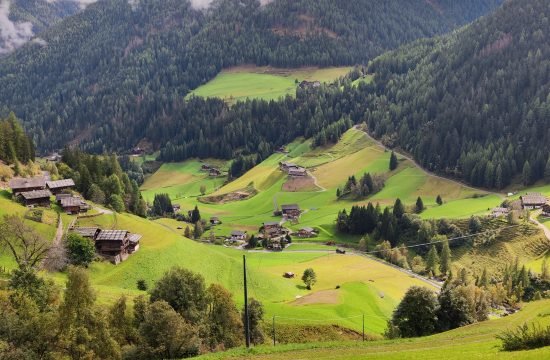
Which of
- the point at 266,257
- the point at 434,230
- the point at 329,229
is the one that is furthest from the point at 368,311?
the point at 329,229

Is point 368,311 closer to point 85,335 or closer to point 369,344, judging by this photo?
point 369,344

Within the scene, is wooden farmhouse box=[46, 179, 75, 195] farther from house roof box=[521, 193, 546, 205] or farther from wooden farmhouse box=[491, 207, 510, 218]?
house roof box=[521, 193, 546, 205]

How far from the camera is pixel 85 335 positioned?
51656 mm

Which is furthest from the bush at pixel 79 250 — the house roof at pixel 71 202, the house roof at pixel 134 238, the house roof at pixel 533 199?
the house roof at pixel 533 199

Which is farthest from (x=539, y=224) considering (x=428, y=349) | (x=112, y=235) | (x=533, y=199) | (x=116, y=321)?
(x=116, y=321)

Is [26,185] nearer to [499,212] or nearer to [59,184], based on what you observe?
[59,184]

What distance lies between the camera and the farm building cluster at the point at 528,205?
17225cm

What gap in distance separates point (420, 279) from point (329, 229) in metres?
58.9

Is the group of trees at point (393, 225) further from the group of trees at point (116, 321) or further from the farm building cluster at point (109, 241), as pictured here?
the group of trees at point (116, 321)

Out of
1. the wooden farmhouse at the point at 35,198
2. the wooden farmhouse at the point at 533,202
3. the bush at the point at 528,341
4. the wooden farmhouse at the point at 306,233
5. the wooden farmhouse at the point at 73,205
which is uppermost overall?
the wooden farmhouse at the point at 35,198

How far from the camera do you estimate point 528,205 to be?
178 m

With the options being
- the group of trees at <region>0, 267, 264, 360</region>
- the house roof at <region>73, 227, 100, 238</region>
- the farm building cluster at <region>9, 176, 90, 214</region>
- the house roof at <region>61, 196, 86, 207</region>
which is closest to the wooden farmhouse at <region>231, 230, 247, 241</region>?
the farm building cluster at <region>9, 176, 90, 214</region>

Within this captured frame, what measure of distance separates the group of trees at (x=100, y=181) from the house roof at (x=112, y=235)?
28478 mm

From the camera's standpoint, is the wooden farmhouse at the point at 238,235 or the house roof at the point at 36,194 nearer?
the house roof at the point at 36,194
